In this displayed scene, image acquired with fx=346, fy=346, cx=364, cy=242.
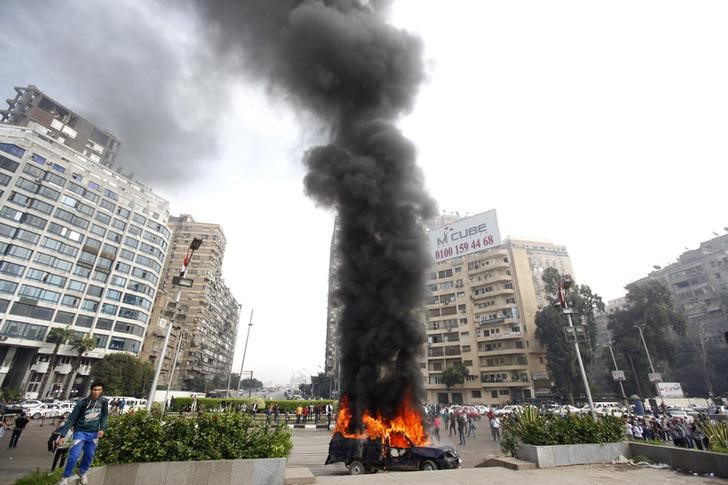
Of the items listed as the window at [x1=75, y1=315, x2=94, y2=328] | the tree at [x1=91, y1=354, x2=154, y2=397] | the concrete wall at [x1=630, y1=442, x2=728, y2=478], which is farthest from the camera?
the window at [x1=75, y1=315, x2=94, y2=328]

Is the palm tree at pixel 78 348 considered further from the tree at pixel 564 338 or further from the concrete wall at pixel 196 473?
the tree at pixel 564 338

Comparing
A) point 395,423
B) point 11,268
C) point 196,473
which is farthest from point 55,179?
point 196,473

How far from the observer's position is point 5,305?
42875 mm

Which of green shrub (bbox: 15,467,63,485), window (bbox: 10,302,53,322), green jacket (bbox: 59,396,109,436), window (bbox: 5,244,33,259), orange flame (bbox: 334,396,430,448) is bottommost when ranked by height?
green shrub (bbox: 15,467,63,485)

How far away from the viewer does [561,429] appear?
10609 mm

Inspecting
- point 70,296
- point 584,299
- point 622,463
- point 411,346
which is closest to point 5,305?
point 70,296

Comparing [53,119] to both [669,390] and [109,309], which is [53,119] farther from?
[669,390]

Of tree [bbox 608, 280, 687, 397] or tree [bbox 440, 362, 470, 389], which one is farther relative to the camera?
tree [bbox 440, 362, 470, 389]

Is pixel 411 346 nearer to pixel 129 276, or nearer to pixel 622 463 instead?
pixel 622 463

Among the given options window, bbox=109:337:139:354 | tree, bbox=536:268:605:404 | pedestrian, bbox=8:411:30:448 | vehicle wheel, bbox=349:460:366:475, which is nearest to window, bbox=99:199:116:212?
window, bbox=109:337:139:354

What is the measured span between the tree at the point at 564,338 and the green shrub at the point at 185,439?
1842 inches

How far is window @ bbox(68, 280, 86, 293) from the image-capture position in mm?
50188

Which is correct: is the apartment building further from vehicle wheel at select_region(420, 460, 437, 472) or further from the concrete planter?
vehicle wheel at select_region(420, 460, 437, 472)

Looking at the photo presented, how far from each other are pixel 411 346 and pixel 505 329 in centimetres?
4841
